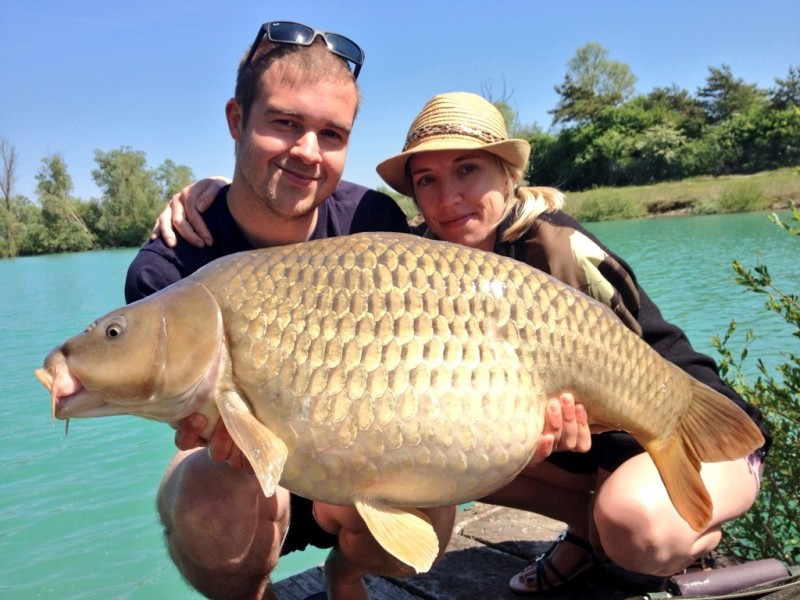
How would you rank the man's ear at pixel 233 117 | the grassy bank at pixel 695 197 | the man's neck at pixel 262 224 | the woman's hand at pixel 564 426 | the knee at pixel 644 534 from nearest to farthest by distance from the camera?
the woman's hand at pixel 564 426 → the knee at pixel 644 534 → the man's neck at pixel 262 224 → the man's ear at pixel 233 117 → the grassy bank at pixel 695 197

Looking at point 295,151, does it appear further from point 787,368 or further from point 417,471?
point 787,368

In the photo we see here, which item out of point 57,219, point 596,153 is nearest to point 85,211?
point 57,219

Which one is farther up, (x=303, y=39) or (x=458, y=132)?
(x=303, y=39)

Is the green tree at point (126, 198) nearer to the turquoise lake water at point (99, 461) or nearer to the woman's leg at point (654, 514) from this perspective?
the turquoise lake water at point (99, 461)

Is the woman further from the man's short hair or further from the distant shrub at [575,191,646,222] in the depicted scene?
the distant shrub at [575,191,646,222]

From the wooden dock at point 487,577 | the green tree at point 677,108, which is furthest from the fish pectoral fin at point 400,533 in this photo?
the green tree at point 677,108

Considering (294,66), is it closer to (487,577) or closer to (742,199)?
(487,577)

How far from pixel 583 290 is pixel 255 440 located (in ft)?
3.11

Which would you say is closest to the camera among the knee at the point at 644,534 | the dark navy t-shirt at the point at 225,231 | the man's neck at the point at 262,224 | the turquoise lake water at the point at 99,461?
the knee at the point at 644,534

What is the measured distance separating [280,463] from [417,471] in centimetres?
26

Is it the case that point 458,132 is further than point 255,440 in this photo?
Yes

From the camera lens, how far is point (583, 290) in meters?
1.83

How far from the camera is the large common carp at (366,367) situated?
1359mm

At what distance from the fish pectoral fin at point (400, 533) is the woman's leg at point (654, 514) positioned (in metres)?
0.53
